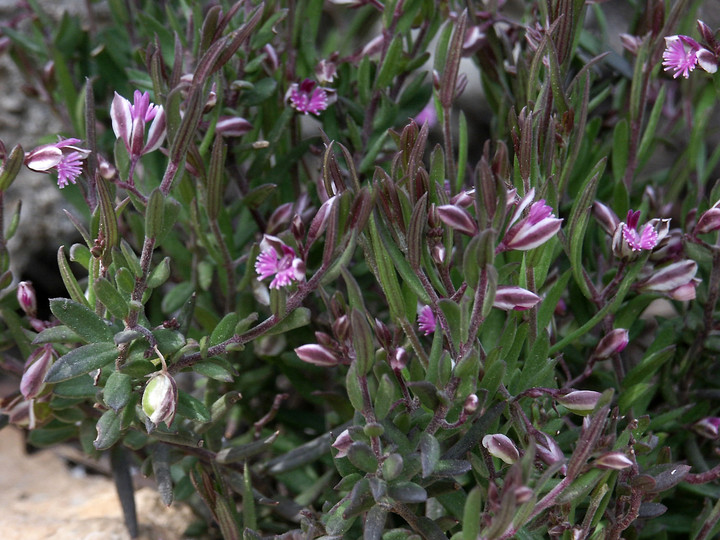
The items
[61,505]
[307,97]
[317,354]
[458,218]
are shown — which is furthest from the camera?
[61,505]

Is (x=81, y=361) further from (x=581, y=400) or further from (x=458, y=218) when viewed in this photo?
(x=581, y=400)

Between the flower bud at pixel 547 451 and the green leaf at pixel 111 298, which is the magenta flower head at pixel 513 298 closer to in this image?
the flower bud at pixel 547 451

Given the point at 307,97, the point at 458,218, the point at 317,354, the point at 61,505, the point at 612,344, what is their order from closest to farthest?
the point at 458,218 → the point at 317,354 → the point at 612,344 → the point at 307,97 → the point at 61,505

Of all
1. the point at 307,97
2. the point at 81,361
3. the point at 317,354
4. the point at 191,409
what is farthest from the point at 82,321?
the point at 307,97

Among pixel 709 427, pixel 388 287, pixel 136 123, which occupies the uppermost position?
pixel 136 123

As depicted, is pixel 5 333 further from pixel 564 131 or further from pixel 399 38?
pixel 564 131

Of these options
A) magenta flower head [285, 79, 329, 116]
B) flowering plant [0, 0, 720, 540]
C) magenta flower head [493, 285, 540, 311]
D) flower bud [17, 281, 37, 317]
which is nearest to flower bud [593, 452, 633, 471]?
flowering plant [0, 0, 720, 540]

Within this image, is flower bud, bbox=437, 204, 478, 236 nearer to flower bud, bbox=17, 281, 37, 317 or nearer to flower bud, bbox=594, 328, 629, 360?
flower bud, bbox=594, 328, 629, 360

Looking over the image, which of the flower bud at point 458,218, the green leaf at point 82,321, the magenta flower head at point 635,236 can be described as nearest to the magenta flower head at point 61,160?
the green leaf at point 82,321

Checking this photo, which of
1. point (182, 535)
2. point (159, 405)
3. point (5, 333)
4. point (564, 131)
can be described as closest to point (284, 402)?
point (182, 535)
